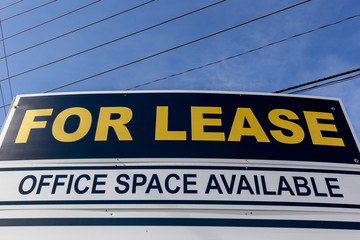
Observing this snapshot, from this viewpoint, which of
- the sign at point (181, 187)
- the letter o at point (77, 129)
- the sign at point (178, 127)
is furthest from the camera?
the letter o at point (77, 129)

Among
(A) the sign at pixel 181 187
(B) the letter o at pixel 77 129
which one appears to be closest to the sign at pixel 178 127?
(B) the letter o at pixel 77 129

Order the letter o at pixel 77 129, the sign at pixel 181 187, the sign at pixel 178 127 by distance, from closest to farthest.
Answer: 1. the sign at pixel 181 187
2. the sign at pixel 178 127
3. the letter o at pixel 77 129

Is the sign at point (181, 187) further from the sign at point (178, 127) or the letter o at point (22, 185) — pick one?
the sign at point (178, 127)

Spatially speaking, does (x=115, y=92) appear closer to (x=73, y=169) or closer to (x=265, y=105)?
(x=73, y=169)

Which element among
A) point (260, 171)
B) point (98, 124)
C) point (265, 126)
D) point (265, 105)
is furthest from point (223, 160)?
point (98, 124)

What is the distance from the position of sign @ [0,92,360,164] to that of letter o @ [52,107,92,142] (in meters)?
0.01

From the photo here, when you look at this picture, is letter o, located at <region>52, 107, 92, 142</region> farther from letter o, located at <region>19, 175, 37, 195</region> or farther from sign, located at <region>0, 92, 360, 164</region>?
letter o, located at <region>19, 175, 37, 195</region>

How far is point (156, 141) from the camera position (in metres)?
3.00

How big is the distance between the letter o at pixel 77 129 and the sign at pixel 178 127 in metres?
0.01

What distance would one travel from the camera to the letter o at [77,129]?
3.07 metres

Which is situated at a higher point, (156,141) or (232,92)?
(232,92)

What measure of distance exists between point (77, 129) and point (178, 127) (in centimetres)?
114

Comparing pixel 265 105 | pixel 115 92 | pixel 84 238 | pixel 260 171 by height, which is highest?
pixel 115 92

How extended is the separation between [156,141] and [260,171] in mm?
1124
